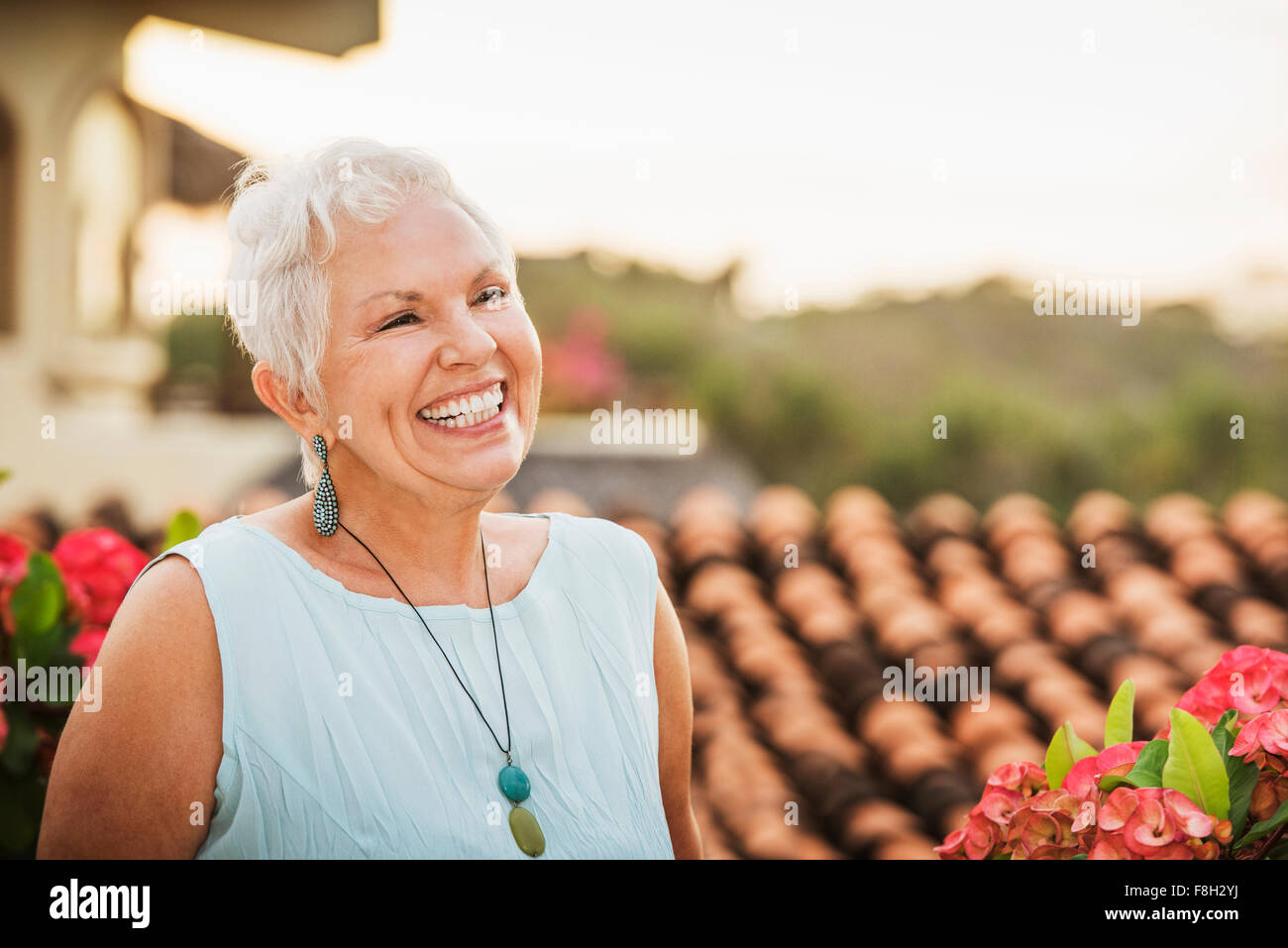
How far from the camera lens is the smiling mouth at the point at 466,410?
5.00 feet

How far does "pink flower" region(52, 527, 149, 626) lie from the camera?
217 centimetres

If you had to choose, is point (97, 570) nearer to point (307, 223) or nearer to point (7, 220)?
point (307, 223)

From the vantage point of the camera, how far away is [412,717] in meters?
1.50

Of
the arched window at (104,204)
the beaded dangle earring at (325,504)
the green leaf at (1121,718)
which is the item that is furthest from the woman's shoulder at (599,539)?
the arched window at (104,204)

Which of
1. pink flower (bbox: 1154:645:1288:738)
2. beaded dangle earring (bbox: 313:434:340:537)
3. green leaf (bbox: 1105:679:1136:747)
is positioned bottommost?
green leaf (bbox: 1105:679:1136:747)

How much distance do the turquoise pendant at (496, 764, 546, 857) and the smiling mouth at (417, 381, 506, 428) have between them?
0.46 metres

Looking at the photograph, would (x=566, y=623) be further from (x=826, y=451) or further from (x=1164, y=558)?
(x=826, y=451)

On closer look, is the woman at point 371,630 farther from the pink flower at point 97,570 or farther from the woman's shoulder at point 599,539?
the pink flower at point 97,570

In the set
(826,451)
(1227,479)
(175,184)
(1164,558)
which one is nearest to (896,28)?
(826,451)

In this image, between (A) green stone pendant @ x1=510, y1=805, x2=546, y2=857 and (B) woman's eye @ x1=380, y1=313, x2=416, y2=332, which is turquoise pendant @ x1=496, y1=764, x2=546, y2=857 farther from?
(B) woman's eye @ x1=380, y1=313, x2=416, y2=332

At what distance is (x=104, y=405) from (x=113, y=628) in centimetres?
728

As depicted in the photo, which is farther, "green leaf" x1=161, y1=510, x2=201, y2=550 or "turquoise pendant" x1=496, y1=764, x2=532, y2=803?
"green leaf" x1=161, y1=510, x2=201, y2=550

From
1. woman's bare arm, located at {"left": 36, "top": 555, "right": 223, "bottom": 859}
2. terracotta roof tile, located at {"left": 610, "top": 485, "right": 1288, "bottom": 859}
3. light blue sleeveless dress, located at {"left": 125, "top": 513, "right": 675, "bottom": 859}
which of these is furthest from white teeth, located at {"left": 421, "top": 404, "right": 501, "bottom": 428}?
terracotta roof tile, located at {"left": 610, "top": 485, "right": 1288, "bottom": 859}

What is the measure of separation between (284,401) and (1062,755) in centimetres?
109
